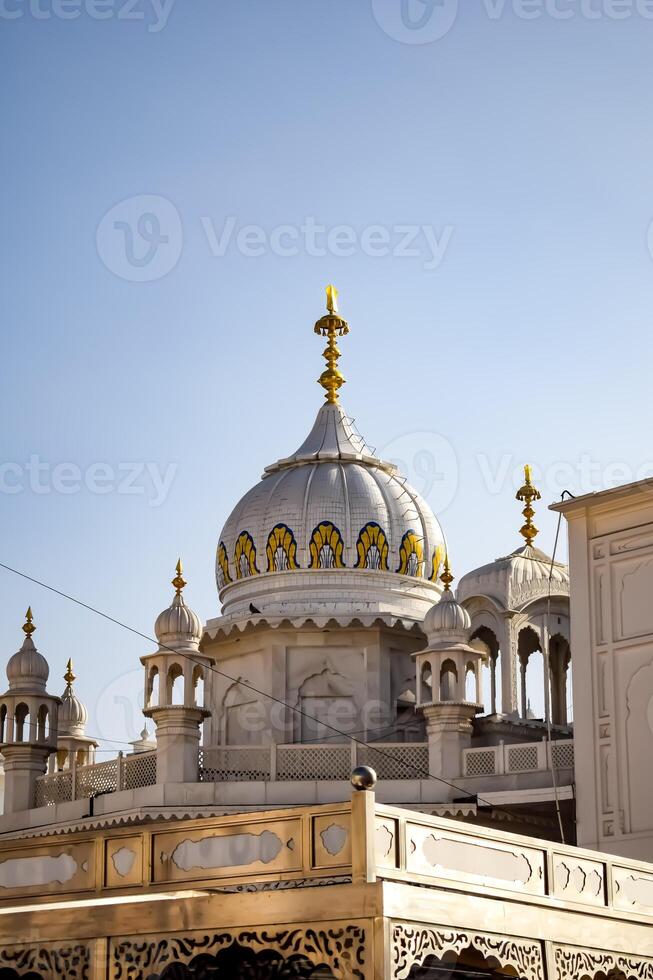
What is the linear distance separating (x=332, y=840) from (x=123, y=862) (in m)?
1.98

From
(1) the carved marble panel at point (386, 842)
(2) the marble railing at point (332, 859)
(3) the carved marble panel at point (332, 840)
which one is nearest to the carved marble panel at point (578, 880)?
(2) the marble railing at point (332, 859)

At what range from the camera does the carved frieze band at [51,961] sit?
1009 centimetres

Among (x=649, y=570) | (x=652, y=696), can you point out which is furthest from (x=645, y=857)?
(x=649, y=570)

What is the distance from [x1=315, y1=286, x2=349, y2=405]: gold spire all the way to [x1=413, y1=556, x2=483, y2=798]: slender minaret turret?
534 cm

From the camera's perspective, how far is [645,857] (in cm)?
1861

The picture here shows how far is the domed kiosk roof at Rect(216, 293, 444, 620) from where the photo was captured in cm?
2636

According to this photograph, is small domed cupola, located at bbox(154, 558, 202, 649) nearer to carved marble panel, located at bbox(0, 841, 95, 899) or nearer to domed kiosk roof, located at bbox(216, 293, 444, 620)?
domed kiosk roof, located at bbox(216, 293, 444, 620)

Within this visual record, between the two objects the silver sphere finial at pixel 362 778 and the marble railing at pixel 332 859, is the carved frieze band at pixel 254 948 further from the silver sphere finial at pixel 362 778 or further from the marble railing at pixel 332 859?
the silver sphere finial at pixel 362 778

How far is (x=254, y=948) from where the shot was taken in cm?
967

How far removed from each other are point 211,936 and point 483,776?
505 inches

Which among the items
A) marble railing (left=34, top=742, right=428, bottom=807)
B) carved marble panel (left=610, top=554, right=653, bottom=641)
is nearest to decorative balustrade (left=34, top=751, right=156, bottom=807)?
marble railing (left=34, top=742, right=428, bottom=807)

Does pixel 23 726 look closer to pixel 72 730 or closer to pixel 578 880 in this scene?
pixel 72 730

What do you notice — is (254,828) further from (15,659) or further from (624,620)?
(15,659)

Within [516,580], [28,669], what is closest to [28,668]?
[28,669]
